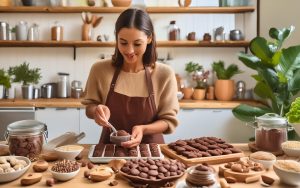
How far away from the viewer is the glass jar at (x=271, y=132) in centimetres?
167

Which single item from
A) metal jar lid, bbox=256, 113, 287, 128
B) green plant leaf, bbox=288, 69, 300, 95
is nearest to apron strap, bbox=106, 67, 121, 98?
metal jar lid, bbox=256, 113, 287, 128

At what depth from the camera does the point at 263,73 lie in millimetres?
3111

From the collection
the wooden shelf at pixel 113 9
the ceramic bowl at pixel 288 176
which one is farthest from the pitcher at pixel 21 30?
the ceramic bowl at pixel 288 176

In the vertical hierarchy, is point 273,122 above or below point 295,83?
below

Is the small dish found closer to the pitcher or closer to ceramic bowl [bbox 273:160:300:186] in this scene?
ceramic bowl [bbox 273:160:300:186]

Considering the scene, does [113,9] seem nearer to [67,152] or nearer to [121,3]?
[121,3]

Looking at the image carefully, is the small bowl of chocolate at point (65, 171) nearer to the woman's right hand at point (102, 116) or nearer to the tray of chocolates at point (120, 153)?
the tray of chocolates at point (120, 153)

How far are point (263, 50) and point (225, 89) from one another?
1299mm

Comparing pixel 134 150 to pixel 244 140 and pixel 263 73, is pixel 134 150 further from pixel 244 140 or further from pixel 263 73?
pixel 244 140

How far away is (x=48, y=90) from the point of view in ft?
14.7

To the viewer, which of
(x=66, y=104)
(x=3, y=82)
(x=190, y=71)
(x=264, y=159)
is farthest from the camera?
(x=190, y=71)

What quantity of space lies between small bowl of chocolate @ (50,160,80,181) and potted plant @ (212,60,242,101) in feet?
10.7

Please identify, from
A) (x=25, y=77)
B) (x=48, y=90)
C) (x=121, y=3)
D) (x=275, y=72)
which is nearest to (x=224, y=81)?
(x=275, y=72)

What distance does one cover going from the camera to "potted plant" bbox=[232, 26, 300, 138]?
2980 mm
